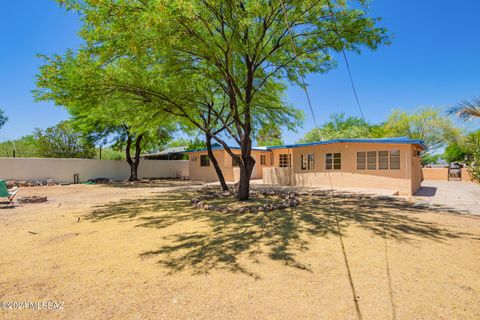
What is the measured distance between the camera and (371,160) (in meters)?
12.9

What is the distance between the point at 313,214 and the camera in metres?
7.38

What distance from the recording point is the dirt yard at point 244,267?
2.64 meters

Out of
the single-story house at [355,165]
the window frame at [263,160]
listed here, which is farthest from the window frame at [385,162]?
the window frame at [263,160]

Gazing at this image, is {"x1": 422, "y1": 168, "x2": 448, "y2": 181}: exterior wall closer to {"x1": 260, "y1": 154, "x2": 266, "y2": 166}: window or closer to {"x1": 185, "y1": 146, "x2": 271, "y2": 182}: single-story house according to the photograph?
{"x1": 185, "y1": 146, "x2": 271, "y2": 182}: single-story house

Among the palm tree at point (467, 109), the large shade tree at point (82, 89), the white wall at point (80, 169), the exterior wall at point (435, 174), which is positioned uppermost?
the large shade tree at point (82, 89)

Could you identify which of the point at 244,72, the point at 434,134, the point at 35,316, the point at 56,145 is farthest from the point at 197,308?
the point at 434,134

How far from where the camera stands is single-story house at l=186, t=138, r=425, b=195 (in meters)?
12.0

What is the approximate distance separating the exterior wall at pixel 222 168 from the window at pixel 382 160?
9707mm

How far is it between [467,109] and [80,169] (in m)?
22.5

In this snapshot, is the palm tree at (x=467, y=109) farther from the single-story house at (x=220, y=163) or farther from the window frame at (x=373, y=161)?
the single-story house at (x=220, y=163)

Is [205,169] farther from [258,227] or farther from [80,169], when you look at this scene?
[258,227]

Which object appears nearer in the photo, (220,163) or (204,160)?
(220,163)

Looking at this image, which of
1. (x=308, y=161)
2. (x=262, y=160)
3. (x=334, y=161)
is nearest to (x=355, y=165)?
(x=334, y=161)

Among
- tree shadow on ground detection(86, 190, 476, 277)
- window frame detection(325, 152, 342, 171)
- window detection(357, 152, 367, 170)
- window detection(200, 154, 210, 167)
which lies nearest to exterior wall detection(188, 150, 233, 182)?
window detection(200, 154, 210, 167)
